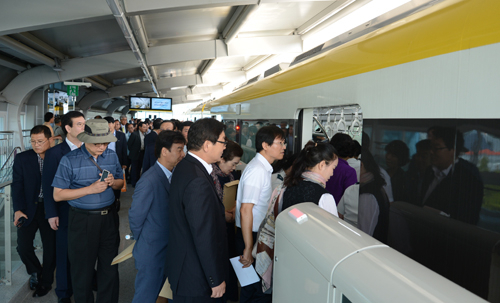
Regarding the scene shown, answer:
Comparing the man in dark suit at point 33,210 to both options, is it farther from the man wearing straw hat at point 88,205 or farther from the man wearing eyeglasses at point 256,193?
the man wearing eyeglasses at point 256,193

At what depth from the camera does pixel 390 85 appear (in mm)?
2066

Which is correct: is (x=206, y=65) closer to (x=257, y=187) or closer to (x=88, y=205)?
(x=88, y=205)

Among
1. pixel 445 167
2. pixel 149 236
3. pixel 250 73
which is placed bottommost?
pixel 149 236

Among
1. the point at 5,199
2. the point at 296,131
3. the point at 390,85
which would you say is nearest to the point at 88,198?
the point at 5,199

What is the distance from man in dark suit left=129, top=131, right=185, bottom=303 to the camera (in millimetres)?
2664

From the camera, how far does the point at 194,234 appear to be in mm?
2086

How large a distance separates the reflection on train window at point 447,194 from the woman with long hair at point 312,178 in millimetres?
334

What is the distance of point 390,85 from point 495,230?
3.21 ft

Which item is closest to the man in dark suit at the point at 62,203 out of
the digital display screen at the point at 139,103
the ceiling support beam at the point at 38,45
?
the ceiling support beam at the point at 38,45

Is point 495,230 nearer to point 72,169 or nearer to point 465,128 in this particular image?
point 465,128

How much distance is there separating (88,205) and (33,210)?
42.1 inches

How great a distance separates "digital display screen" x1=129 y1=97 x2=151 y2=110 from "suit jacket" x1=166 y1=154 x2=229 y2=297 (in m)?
14.1

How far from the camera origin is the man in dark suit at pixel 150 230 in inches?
105

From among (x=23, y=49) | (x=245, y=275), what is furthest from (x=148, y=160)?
(x=23, y=49)
